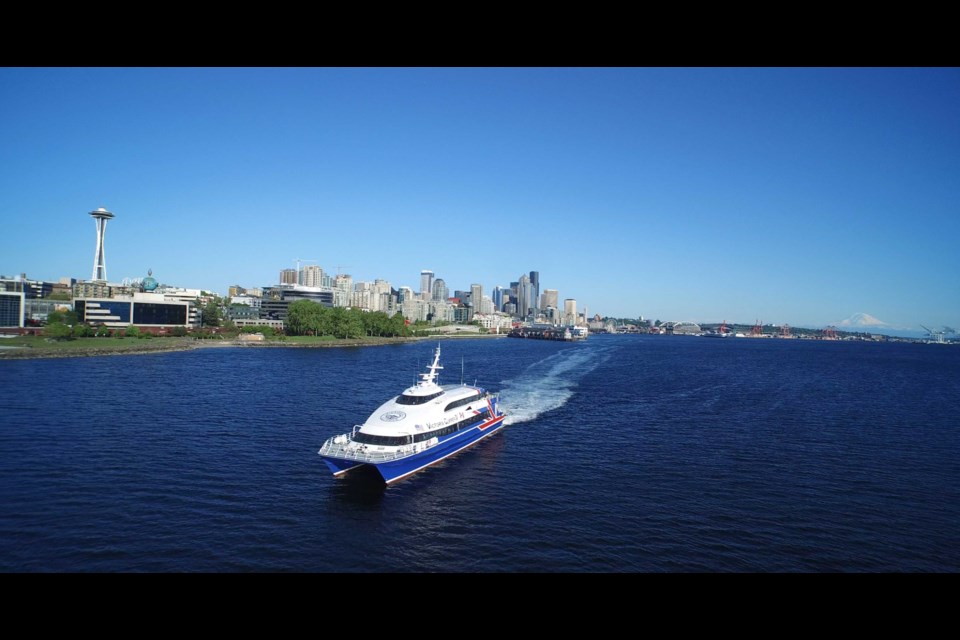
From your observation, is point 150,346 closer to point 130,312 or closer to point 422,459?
point 130,312

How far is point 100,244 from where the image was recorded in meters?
131

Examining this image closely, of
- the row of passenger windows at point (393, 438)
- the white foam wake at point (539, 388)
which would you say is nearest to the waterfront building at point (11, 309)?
the white foam wake at point (539, 388)

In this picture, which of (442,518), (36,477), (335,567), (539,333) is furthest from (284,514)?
(539,333)

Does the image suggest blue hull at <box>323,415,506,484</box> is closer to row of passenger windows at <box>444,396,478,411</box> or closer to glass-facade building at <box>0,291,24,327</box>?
row of passenger windows at <box>444,396,478,411</box>

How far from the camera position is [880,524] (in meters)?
17.8

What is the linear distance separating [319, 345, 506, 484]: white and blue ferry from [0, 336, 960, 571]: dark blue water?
72cm

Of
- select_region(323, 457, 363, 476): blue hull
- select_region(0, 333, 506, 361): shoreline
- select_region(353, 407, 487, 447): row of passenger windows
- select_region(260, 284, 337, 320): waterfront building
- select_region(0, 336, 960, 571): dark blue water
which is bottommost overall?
select_region(0, 336, 960, 571): dark blue water

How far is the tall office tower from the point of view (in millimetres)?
128750

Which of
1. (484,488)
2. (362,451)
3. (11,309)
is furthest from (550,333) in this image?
(362,451)

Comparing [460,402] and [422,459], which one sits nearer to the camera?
[422,459]

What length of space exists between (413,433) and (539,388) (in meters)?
25.6

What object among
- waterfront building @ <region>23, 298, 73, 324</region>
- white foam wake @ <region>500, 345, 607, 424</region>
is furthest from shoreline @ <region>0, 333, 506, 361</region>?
white foam wake @ <region>500, 345, 607, 424</region>

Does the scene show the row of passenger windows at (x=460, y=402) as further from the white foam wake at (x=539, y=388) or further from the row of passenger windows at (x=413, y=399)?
the white foam wake at (x=539, y=388)
